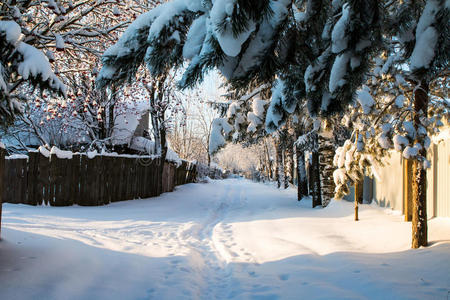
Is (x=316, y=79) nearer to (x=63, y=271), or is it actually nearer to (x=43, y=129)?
(x=63, y=271)

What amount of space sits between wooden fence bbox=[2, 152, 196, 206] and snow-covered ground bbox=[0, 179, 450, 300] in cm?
197

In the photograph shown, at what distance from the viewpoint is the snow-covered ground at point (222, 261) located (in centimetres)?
314

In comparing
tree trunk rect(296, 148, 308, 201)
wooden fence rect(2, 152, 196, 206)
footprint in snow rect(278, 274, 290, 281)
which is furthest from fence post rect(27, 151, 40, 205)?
tree trunk rect(296, 148, 308, 201)

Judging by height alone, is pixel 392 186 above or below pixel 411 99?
below

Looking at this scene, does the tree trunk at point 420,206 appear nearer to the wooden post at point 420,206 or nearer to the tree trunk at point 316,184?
the wooden post at point 420,206

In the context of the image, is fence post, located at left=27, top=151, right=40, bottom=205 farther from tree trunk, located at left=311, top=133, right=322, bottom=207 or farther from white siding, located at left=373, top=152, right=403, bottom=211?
white siding, located at left=373, top=152, right=403, bottom=211

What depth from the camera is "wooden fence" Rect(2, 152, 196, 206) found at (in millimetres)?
9055

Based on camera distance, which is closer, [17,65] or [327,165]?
[17,65]

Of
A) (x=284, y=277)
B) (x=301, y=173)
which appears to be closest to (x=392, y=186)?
(x=301, y=173)

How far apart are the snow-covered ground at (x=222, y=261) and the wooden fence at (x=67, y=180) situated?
1.97 meters

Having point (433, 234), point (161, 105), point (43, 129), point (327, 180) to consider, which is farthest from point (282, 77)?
point (43, 129)

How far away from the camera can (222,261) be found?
451 cm

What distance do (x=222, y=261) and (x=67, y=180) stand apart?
6942 millimetres

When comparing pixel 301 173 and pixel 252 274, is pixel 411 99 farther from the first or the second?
pixel 301 173
